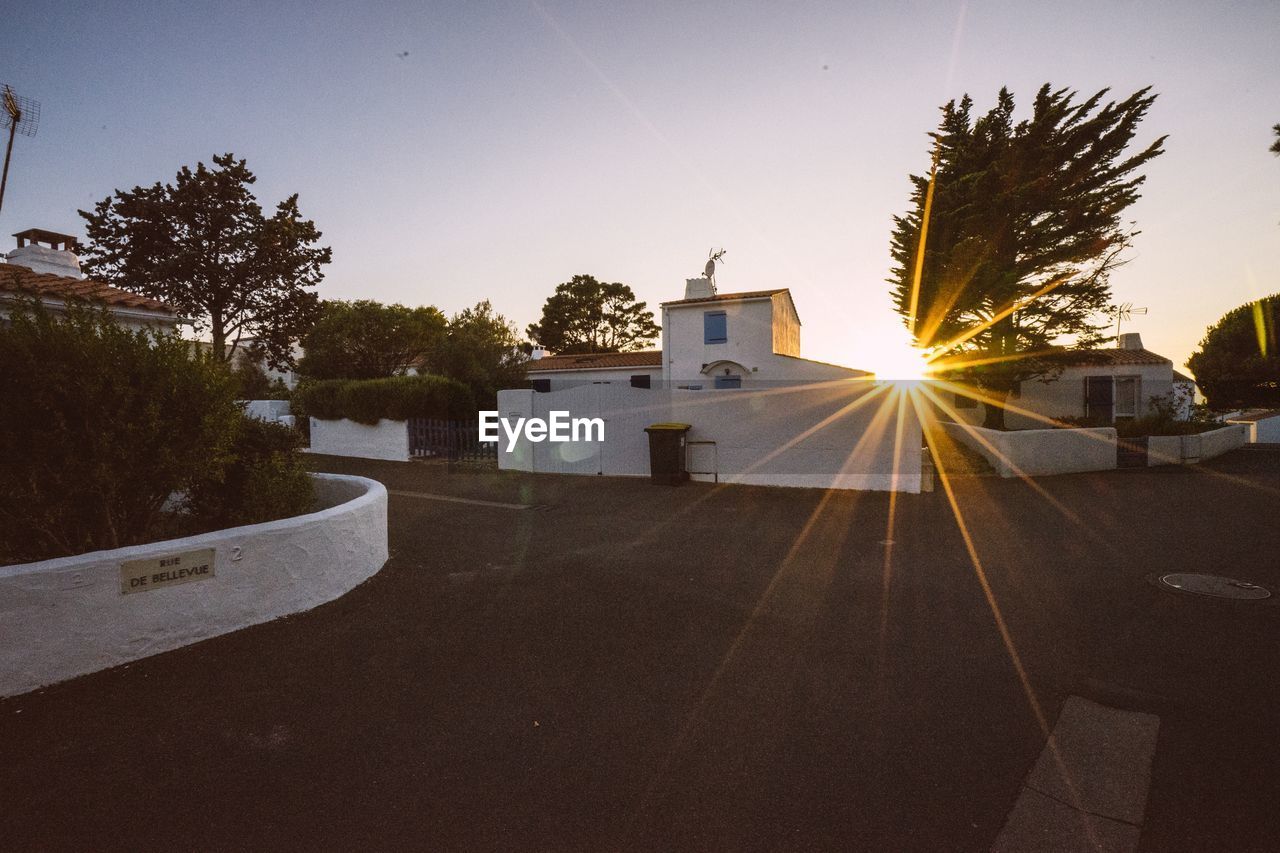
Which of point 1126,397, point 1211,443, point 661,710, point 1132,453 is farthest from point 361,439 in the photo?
point 1126,397

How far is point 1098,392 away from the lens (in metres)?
25.1

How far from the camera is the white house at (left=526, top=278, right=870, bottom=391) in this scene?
23.5 m

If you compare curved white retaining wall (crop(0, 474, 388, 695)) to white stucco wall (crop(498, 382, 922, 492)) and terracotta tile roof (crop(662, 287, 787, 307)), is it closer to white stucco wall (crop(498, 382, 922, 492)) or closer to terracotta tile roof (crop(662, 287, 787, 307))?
white stucco wall (crop(498, 382, 922, 492))

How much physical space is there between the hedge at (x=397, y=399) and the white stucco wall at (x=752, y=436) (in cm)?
359

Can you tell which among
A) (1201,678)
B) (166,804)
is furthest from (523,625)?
(1201,678)

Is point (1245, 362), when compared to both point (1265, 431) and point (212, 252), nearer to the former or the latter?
point (1265, 431)

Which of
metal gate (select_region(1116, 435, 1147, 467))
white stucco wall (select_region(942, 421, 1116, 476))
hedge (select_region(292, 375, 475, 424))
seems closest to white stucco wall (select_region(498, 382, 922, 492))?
hedge (select_region(292, 375, 475, 424))

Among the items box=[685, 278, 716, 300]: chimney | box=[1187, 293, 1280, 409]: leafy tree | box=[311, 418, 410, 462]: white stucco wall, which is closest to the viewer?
box=[311, 418, 410, 462]: white stucco wall

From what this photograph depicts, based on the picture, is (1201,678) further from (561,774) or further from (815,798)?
(561,774)

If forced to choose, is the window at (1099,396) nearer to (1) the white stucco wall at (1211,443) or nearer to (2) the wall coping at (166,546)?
(1) the white stucco wall at (1211,443)

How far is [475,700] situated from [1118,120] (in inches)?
1079

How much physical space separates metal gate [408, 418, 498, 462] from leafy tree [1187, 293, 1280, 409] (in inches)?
1626

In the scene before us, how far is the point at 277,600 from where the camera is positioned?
15.5 ft

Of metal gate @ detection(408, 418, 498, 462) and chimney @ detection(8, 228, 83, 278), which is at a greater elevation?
chimney @ detection(8, 228, 83, 278)
